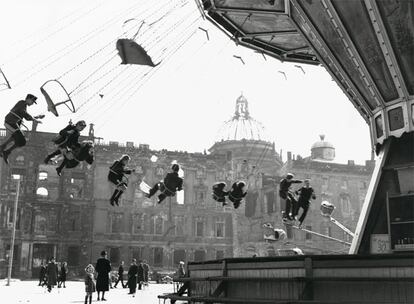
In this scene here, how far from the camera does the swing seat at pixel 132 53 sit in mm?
11945

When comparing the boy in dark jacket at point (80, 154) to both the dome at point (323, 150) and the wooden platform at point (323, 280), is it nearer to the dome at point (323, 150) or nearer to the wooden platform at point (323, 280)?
the wooden platform at point (323, 280)

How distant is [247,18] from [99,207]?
42.3 metres

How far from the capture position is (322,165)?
59.7 m

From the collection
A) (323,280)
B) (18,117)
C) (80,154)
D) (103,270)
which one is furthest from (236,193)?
(323,280)

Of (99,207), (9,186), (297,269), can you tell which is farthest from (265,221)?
(297,269)

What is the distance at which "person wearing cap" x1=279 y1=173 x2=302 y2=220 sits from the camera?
1823cm

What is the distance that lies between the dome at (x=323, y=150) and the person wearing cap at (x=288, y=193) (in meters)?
48.6

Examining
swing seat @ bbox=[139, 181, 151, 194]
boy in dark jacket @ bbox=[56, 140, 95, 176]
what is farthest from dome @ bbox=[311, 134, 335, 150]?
boy in dark jacket @ bbox=[56, 140, 95, 176]

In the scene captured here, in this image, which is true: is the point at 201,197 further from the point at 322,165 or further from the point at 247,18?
the point at 247,18

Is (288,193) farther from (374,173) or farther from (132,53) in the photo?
(132,53)

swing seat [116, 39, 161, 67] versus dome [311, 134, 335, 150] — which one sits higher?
dome [311, 134, 335, 150]

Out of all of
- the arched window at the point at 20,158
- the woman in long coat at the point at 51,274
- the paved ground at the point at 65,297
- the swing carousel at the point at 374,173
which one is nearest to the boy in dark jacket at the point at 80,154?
the swing carousel at the point at 374,173

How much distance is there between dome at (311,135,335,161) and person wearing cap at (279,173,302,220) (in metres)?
48.6

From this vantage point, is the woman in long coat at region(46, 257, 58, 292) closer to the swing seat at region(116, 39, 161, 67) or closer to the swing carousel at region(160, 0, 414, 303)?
the swing seat at region(116, 39, 161, 67)
